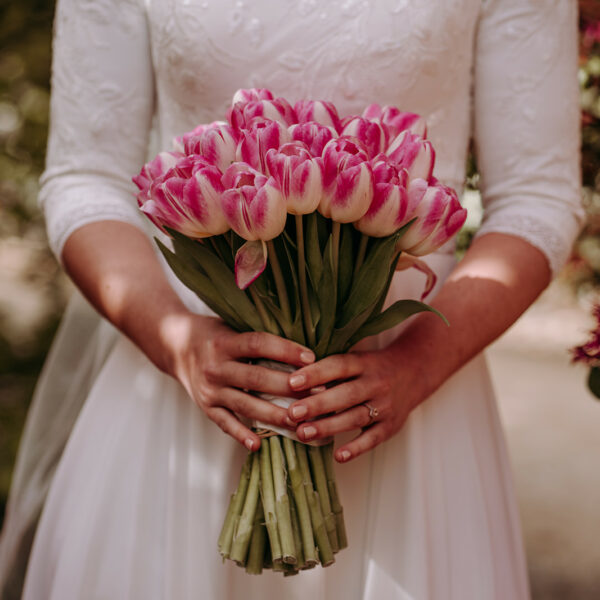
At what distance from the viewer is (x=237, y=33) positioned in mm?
1105

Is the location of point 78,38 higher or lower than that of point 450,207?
higher

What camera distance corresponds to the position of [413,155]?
0.85 meters

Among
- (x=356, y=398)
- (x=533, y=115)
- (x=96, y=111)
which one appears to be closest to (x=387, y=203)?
(x=356, y=398)

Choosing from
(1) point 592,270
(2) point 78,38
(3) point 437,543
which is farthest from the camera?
(1) point 592,270

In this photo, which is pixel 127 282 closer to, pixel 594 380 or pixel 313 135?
pixel 313 135

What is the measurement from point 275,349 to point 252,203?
0.21m

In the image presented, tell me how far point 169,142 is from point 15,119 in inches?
76.9

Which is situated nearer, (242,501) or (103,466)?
(242,501)

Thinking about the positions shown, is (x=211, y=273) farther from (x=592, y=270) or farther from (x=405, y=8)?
(x=592, y=270)

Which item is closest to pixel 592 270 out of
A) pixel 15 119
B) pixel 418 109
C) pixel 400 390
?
pixel 418 109

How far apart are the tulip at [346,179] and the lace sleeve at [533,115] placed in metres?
0.45

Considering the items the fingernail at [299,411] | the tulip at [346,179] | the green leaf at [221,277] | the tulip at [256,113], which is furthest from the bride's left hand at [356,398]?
the tulip at [256,113]

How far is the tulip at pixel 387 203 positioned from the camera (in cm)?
80

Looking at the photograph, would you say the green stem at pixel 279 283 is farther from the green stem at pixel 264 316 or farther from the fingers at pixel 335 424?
the fingers at pixel 335 424
